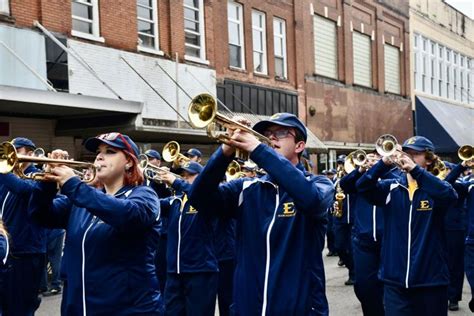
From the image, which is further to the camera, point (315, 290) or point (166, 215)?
point (166, 215)

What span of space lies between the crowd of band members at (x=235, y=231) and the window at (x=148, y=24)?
11279 millimetres

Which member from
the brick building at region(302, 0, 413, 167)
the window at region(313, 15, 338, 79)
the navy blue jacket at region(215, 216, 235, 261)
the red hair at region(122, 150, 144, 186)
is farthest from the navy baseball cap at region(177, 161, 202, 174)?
the window at region(313, 15, 338, 79)

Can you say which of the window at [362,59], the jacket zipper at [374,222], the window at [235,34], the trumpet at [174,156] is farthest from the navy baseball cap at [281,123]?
the window at [362,59]

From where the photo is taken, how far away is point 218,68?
2042 centimetres

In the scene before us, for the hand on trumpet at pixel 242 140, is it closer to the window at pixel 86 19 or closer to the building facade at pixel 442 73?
the window at pixel 86 19

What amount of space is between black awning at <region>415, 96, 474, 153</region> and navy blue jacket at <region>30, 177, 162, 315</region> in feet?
95.1

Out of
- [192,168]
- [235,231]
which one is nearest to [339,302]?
[192,168]

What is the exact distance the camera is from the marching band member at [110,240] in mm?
4281

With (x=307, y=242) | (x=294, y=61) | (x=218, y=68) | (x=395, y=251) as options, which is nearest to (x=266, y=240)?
(x=307, y=242)

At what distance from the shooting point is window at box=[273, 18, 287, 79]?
77.3 ft

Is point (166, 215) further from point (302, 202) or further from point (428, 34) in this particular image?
point (428, 34)

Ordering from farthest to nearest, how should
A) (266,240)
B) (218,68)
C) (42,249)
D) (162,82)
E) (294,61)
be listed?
(294,61), (218,68), (162,82), (42,249), (266,240)

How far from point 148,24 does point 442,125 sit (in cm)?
1960

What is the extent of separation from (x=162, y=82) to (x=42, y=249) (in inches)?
429
